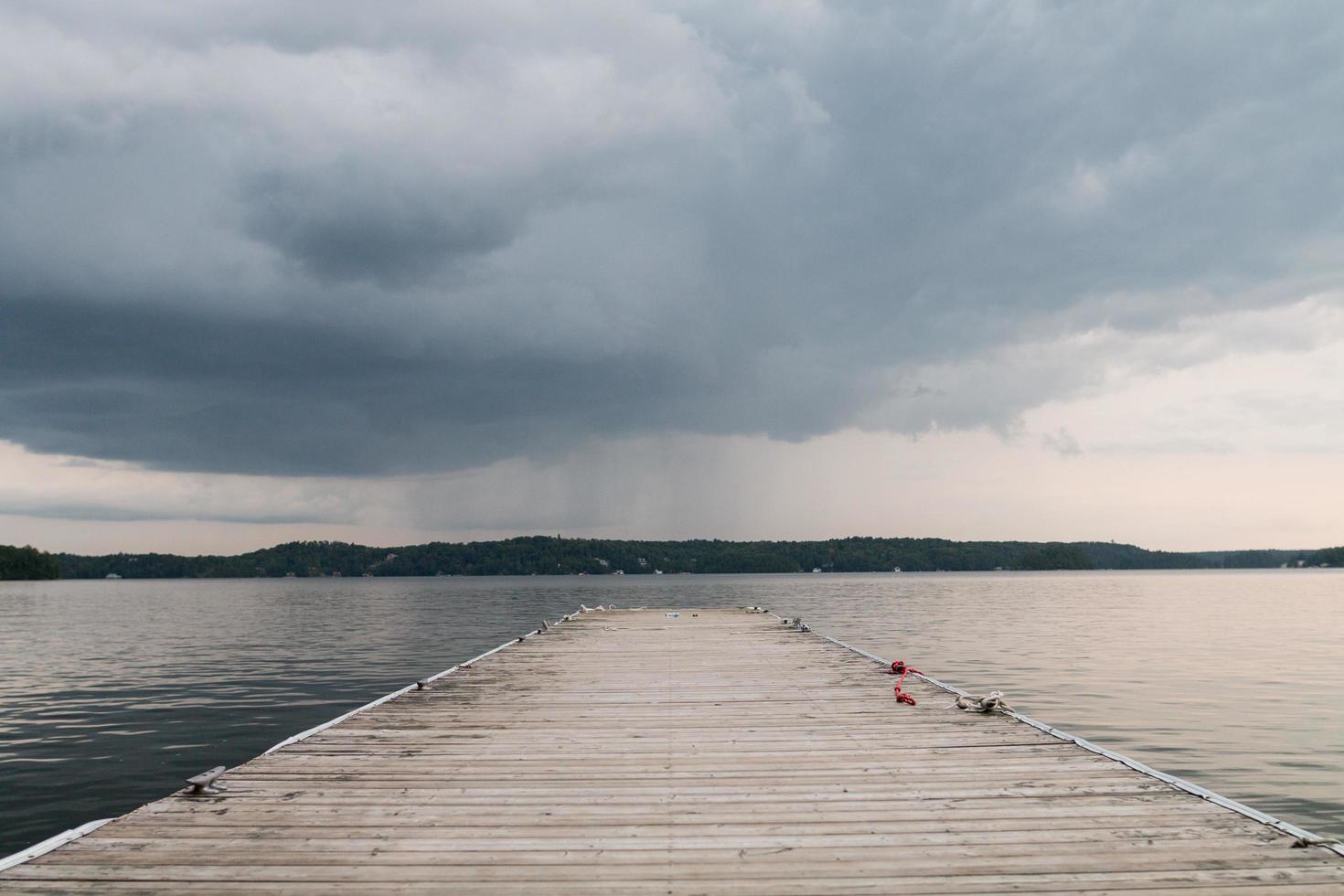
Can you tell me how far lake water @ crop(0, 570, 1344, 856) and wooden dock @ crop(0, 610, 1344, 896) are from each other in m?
4.22

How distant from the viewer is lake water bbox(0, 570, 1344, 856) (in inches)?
482

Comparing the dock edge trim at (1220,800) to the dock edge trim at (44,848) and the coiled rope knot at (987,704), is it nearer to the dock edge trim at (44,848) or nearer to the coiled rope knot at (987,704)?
the coiled rope knot at (987,704)

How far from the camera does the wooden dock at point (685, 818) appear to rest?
5270 mm

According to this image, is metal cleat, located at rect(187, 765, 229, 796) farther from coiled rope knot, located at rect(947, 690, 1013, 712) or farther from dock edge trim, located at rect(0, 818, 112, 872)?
coiled rope knot, located at rect(947, 690, 1013, 712)

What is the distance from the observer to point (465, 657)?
26.5m

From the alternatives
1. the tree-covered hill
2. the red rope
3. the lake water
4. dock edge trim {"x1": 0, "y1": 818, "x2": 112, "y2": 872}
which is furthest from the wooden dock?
the tree-covered hill

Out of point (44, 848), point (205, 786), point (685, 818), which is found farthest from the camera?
point (205, 786)

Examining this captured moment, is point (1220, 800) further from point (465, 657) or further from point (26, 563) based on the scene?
point (26, 563)

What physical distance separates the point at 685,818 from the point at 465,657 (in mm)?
21409

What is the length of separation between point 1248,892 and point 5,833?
11.9 meters

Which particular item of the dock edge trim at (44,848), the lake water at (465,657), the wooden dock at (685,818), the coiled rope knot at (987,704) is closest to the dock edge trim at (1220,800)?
the wooden dock at (685,818)

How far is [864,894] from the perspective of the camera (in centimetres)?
505

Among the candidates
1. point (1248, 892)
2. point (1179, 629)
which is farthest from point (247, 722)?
point (1179, 629)

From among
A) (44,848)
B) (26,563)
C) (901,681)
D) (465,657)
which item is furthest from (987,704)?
(26,563)
